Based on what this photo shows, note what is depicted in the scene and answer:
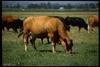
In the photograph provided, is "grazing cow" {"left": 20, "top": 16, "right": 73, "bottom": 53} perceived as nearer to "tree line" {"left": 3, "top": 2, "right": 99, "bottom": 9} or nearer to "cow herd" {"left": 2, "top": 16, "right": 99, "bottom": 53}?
"cow herd" {"left": 2, "top": 16, "right": 99, "bottom": 53}

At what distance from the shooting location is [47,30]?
1299 cm

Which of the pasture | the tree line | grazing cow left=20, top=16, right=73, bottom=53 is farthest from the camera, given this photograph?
grazing cow left=20, top=16, right=73, bottom=53

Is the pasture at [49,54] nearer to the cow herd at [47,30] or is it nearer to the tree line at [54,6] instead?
the cow herd at [47,30]

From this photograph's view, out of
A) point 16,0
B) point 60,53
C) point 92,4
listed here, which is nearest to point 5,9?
point 16,0

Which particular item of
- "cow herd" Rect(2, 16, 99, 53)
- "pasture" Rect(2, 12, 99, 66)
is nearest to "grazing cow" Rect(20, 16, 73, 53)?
"cow herd" Rect(2, 16, 99, 53)

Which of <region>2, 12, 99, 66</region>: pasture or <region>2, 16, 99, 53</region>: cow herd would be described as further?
<region>2, 16, 99, 53</region>: cow herd

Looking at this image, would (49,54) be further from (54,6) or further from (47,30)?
(54,6)

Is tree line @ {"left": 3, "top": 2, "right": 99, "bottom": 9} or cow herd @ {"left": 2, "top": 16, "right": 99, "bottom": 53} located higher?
tree line @ {"left": 3, "top": 2, "right": 99, "bottom": 9}

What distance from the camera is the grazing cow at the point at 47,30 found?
1239cm

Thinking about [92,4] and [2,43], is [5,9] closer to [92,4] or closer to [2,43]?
[2,43]

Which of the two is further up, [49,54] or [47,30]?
[47,30]

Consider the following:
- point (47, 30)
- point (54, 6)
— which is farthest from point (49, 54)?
point (54, 6)

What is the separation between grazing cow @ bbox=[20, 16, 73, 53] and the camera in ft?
40.7

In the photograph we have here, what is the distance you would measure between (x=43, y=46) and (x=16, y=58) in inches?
95.6
